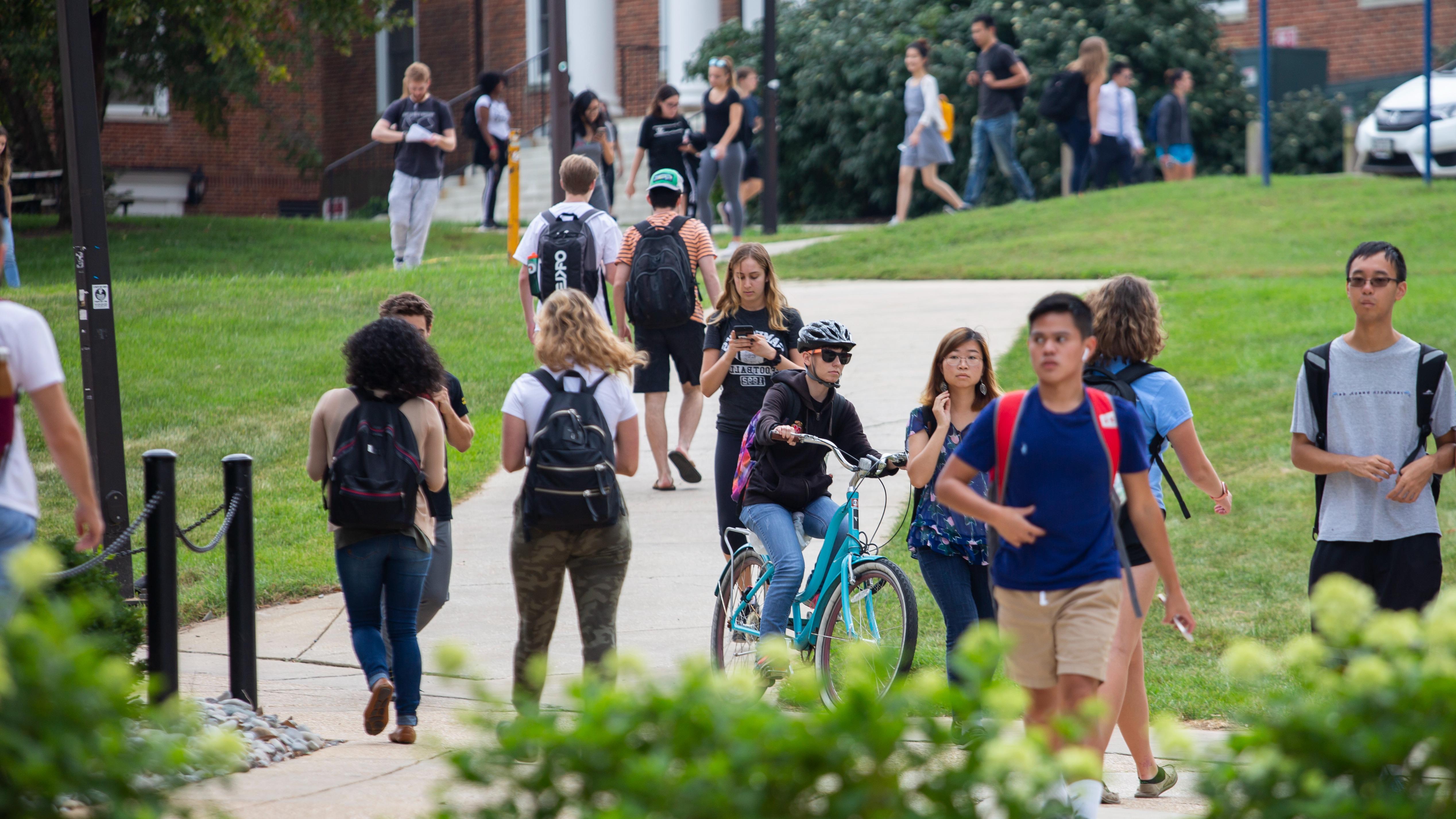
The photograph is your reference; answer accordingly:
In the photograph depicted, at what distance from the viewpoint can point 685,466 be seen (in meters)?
9.95

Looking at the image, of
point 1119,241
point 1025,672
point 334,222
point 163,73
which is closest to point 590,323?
point 1025,672

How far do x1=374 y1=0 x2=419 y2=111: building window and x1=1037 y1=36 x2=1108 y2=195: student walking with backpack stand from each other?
1686 cm

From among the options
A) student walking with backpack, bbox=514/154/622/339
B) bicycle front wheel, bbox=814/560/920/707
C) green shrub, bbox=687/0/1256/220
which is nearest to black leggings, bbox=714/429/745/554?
bicycle front wheel, bbox=814/560/920/707

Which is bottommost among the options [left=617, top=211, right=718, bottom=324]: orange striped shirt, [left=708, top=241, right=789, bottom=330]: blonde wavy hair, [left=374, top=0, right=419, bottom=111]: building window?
[left=708, top=241, right=789, bottom=330]: blonde wavy hair

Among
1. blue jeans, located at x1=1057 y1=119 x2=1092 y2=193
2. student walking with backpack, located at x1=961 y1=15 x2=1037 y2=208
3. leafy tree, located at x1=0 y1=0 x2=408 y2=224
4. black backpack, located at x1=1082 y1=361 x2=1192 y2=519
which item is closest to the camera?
black backpack, located at x1=1082 y1=361 x2=1192 y2=519

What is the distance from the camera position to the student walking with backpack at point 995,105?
65.6 ft

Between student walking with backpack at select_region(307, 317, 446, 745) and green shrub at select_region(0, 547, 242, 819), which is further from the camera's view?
student walking with backpack at select_region(307, 317, 446, 745)

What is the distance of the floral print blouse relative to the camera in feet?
18.5

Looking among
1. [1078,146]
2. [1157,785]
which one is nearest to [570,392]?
[1157,785]

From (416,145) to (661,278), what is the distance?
6.93 m

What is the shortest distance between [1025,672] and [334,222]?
64.8 ft

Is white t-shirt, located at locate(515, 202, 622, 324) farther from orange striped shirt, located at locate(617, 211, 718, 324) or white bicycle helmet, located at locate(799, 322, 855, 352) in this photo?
white bicycle helmet, located at locate(799, 322, 855, 352)

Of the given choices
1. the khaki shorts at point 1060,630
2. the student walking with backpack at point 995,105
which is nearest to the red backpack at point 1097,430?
the khaki shorts at point 1060,630

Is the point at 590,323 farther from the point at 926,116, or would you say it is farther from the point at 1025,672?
the point at 926,116
